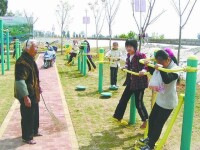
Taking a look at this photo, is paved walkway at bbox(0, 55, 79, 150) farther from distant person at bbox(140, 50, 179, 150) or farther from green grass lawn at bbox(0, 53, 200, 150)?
distant person at bbox(140, 50, 179, 150)

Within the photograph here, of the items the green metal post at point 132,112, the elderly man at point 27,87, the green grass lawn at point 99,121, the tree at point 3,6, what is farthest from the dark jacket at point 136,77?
the tree at point 3,6

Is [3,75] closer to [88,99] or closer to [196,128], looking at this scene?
[88,99]

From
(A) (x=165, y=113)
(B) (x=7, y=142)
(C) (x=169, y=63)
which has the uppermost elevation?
(C) (x=169, y=63)

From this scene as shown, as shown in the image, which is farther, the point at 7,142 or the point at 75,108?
the point at 75,108

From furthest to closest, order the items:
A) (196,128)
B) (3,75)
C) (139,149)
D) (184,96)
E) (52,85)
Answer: (3,75) < (52,85) < (196,128) < (139,149) < (184,96)

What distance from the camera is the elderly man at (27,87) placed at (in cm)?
464

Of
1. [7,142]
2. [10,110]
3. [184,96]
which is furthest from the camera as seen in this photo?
[10,110]

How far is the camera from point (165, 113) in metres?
4.12

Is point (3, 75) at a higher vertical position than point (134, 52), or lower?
lower

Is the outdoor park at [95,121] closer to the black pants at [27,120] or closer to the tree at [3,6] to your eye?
the black pants at [27,120]

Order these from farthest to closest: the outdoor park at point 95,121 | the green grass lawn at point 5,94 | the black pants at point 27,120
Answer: the green grass lawn at point 5,94
the black pants at point 27,120
the outdoor park at point 95,121

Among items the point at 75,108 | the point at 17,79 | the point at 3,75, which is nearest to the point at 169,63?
the point at 17,79

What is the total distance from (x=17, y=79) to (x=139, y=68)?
2.11 meters

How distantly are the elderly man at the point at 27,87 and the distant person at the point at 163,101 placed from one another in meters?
1.86
